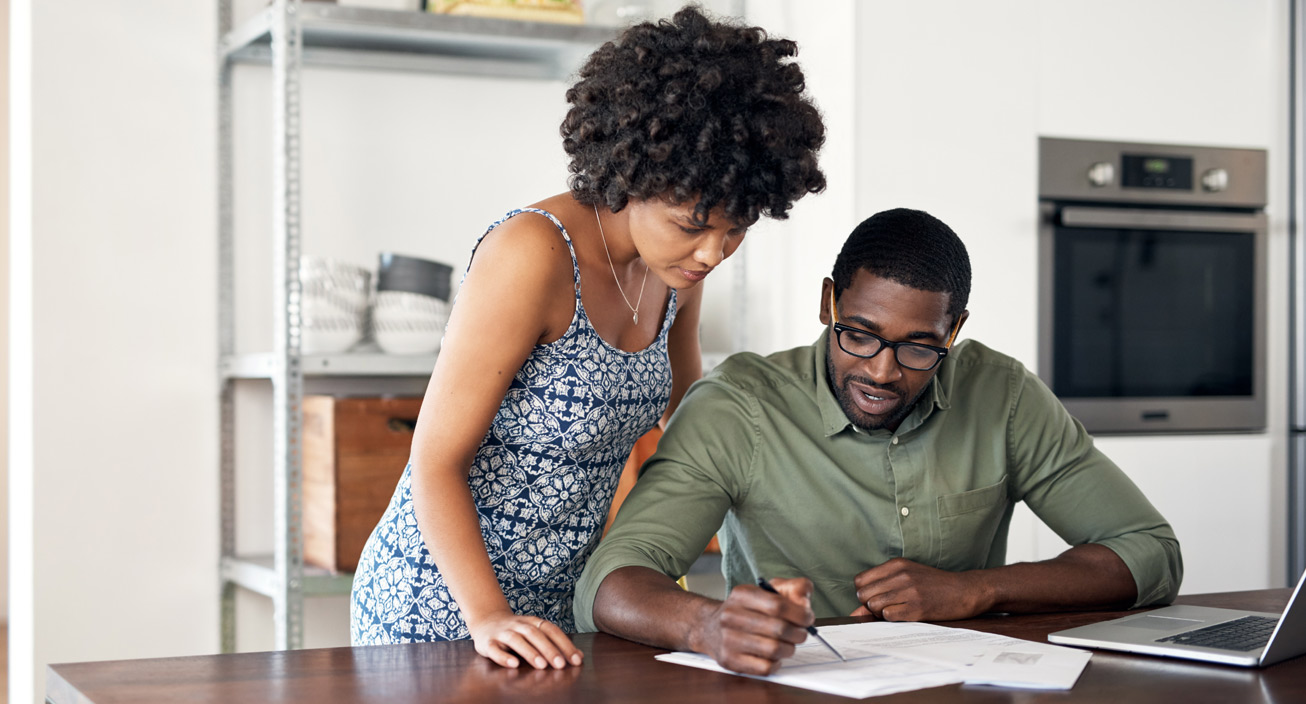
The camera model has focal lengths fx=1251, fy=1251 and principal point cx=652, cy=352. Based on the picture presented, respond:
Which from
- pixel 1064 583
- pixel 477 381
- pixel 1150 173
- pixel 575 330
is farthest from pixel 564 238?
pixel 1150 173

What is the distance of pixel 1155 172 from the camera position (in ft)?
8.77

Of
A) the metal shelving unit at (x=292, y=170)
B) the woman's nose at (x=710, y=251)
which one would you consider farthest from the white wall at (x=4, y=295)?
the woman's nose at (x=710, y=251)

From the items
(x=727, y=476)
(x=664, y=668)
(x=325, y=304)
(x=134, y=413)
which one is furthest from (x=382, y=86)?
(x=664, y=668)

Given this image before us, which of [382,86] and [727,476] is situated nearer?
[727,476]

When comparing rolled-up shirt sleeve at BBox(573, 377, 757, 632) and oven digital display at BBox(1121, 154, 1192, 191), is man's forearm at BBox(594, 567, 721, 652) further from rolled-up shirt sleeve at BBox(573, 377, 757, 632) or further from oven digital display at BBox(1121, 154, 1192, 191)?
oven digital display at BBox(1121, 154, 1192, 191)

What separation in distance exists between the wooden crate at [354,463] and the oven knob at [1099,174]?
4.78ft

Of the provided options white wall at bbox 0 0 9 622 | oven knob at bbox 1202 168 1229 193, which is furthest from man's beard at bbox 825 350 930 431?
white wall at bbox 0 0 9 622

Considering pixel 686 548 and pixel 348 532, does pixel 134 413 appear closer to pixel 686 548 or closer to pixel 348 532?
pixel 348 532

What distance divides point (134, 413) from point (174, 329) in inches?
7.3

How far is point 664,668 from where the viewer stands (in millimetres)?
1080

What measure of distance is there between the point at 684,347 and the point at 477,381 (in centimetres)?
55

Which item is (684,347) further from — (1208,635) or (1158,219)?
(1158,219)

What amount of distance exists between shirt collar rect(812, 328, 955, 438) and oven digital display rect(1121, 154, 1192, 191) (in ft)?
4.18

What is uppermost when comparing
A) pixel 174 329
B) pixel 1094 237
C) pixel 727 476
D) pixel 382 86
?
pixel 382 86
